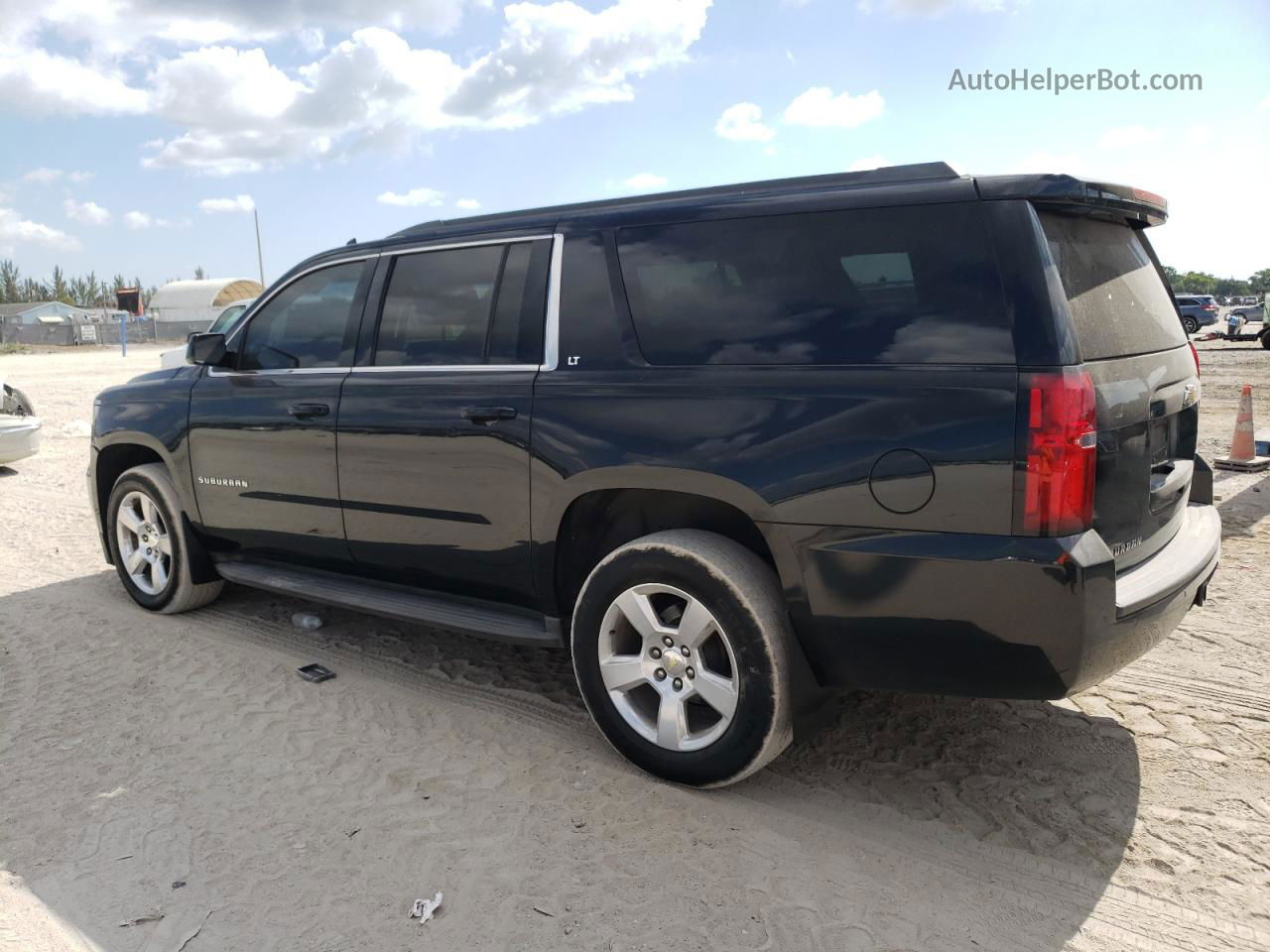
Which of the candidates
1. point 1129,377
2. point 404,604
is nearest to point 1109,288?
point 1129,377

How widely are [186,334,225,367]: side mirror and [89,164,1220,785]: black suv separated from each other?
572 mm

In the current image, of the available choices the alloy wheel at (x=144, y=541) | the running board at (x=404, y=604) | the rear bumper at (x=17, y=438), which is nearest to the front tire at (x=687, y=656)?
the running board at (x=404, y=604)

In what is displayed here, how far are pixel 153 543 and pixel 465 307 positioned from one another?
8.46ft

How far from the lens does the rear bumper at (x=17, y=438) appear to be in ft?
30.8

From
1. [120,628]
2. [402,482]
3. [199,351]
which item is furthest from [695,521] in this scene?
[120,628]

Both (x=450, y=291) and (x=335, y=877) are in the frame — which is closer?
(x=335, y=877)

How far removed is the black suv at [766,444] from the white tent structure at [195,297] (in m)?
65.3

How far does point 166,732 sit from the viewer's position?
379 centimetres

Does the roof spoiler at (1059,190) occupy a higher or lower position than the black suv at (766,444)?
higher

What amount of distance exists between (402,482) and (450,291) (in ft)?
2.66

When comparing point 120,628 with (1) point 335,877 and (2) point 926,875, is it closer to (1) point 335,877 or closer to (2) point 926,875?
(1) point 335,877

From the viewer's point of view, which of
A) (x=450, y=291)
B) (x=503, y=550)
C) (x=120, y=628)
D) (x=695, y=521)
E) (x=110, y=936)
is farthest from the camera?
(x=120, y=628)

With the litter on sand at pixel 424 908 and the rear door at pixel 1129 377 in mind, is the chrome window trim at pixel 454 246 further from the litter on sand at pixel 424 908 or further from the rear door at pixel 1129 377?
the litter on sand at pixel 424 908

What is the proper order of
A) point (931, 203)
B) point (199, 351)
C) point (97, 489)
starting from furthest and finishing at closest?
point (97, 489) → point (199, 351) → point (931, 203)
